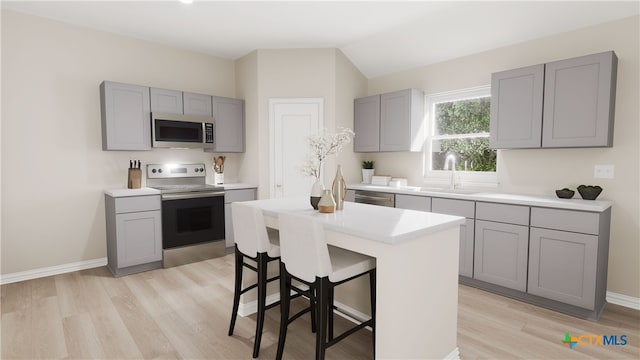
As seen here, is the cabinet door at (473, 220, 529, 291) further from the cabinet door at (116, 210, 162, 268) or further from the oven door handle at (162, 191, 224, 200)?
the cabinet door at (116, 210, 162, 268)

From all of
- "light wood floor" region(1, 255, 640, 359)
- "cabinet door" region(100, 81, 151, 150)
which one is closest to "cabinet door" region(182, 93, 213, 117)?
"cabinet door" region(100, 81, 151, 150)

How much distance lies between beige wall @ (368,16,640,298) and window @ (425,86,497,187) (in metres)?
0.20

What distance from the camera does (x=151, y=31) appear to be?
4.05m

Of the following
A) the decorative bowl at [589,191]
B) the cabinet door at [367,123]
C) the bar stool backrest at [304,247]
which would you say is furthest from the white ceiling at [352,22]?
the bar stool backrest at [304,247]

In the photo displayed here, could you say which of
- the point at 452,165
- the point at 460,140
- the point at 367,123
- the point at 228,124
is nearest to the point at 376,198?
the point at 452,165

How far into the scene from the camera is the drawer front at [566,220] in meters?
2.65

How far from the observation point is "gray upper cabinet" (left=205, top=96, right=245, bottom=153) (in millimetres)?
4707

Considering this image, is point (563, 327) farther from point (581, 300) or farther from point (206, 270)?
point (206, 270)

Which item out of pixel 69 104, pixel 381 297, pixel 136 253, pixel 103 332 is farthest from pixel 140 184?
pixel 381 297

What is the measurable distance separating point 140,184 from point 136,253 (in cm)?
86

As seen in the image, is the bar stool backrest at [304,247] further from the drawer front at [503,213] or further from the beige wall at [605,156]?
the beige wall at [605,156]

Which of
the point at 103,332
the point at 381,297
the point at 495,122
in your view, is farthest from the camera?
the point at 495,122

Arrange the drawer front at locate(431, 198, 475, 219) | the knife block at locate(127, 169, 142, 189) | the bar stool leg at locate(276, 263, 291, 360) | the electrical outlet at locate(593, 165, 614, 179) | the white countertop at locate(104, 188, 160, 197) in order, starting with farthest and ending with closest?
the knife block at locate(127, 169, 142, 189) → the white countertop at locate(104, 188, 160, 197) → the drawer front at locate(431, 198, 475, 219) → the electrical outlet at locate(593, 165, 614, 179) → the bar stool leg at locate(276, 263, 291, 360)

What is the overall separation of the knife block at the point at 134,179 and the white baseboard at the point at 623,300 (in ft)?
16.6
